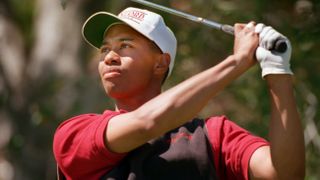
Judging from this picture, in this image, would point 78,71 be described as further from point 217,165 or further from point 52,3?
point 217,165

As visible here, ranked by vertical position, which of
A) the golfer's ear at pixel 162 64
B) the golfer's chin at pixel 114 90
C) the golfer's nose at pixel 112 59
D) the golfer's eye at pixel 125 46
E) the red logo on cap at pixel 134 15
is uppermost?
the red logo on cap at pixel 134 15

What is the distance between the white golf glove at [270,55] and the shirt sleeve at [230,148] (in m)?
0.40

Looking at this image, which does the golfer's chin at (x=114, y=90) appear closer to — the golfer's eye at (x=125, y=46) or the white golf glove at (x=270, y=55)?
the golfer's eye at (x=125, y=46)

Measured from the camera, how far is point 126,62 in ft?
19.1

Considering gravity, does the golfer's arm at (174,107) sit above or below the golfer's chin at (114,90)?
above

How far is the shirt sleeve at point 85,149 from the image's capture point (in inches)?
219

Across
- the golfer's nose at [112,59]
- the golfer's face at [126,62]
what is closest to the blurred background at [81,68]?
the golfer's face at [126,62]

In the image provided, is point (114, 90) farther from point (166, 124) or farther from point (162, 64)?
point (166, 124)

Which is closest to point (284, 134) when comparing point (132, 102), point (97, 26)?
point (132, 102)

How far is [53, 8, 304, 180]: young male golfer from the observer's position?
535 cm

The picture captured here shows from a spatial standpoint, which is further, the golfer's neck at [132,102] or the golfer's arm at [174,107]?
the golfer's neck at [132,102]

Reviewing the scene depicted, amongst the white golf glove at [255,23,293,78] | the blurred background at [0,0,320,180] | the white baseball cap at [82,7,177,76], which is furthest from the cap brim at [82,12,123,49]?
the blurred background at [0,0,320,180]

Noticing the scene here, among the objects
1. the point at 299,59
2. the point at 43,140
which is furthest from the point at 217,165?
the point at 43,140

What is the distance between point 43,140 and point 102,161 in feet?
26.6
